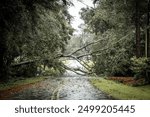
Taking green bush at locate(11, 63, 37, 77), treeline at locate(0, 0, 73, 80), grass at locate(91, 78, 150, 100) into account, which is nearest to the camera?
grass at locate(91, 78, 150, 100)

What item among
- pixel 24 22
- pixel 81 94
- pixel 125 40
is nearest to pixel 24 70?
pixel 125 40

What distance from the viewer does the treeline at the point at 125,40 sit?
22422mm

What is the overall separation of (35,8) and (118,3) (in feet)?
29.3

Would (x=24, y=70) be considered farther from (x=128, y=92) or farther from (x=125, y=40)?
(x=128, y=92)

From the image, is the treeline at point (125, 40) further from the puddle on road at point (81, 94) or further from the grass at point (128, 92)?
the puddle on road at point (81, 94)

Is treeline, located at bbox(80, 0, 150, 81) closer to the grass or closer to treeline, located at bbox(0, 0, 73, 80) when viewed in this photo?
the grass

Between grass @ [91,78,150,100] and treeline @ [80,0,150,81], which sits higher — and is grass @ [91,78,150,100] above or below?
below

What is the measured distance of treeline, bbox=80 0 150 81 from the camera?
883 inches

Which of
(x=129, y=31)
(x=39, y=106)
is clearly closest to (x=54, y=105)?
(x=39, y=106)

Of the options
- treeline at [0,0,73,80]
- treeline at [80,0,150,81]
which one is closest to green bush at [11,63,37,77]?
treeline at [0,0,73,80]

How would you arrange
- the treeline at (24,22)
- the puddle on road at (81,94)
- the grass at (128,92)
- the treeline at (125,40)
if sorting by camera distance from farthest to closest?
the treeline at (125,40), the treeline at (24,22), the grass at (128,92), the puddle on road at (81,94)

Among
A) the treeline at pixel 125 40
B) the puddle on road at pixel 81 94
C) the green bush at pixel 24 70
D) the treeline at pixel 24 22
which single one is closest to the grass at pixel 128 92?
the puddle on road at pixel 81 94

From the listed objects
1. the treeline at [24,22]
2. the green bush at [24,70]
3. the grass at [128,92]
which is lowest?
the grass at [128,92]

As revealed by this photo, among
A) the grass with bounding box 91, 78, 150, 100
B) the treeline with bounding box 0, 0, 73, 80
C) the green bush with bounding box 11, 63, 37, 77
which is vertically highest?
the treeline with bounding box 0, 0, 73, 80
